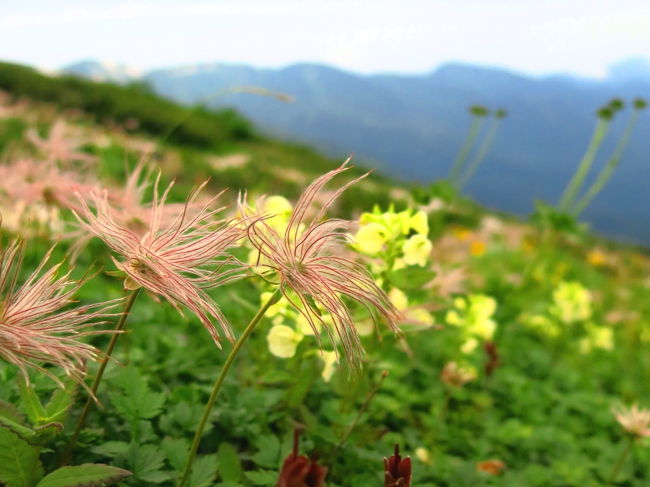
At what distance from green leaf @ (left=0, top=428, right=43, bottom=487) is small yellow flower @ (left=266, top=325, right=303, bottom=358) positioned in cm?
55

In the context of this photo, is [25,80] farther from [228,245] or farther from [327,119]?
[327,119]

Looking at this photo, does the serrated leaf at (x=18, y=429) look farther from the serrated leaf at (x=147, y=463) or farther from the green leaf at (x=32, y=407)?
the serrated leaf at (x=147, y=463)

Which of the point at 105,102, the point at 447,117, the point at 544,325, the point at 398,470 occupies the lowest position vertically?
the point at 544,325

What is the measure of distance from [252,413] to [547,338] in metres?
3.15

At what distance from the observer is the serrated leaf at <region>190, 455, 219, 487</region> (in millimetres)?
1103

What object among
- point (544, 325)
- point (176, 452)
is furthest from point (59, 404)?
point (544, 325)

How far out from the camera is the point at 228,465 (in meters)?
1.25

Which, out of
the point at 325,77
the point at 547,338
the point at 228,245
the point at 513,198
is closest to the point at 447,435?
the point at 228,245

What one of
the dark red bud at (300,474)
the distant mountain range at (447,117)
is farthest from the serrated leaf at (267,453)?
the distant mountain range at (447,117)

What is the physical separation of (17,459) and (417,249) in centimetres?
86

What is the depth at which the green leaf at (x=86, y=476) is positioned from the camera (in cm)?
87

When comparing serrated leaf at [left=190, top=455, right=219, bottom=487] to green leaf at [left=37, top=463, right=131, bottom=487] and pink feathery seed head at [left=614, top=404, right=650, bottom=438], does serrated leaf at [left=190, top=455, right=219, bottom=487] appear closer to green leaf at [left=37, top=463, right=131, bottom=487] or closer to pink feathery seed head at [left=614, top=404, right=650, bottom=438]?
green leaf at [left=37, top=463, right=131, bottom=487]

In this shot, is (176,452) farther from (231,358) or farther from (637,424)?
(637,424)

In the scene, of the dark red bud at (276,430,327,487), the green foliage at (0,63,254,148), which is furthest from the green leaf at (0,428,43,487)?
the green foliage at (0,63,254,148)
